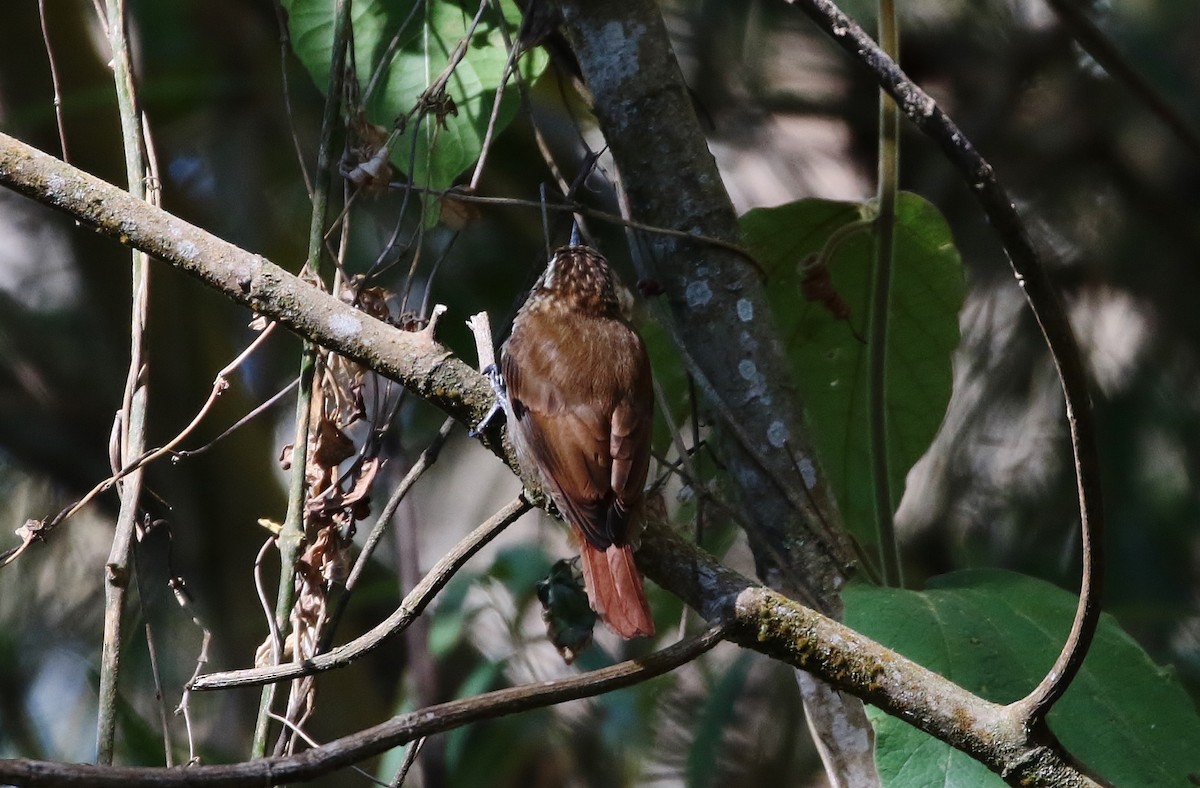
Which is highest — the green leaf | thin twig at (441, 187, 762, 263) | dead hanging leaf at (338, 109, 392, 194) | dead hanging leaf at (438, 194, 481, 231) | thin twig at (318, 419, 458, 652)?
dead hanging leaf at (338, 109, 392, 194)

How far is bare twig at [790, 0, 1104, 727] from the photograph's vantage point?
1226 millimetres

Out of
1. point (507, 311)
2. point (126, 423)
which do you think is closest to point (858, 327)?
point (507, 311)

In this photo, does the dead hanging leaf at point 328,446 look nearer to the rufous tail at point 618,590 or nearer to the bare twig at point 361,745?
the rufous tail at point 618,590

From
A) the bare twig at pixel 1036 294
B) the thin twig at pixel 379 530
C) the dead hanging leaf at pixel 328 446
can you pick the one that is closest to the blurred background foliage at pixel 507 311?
the dead hanging leaf at pixel 328 446

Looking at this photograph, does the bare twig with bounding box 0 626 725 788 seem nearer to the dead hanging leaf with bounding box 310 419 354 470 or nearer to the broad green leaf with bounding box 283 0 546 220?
the dead hanging leaf with bounding box 310 419 354 470

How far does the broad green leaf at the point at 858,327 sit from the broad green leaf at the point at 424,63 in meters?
0.58

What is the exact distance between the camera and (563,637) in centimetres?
192

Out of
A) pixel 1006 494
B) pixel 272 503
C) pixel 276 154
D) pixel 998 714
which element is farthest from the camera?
pixel 276 154

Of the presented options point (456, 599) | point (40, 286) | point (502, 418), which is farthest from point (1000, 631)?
point (40, 286)

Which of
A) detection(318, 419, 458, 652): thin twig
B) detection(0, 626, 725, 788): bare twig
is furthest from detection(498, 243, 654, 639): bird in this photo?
detection(0, 626, 725, 788): bare twig

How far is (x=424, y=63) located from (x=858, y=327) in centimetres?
100

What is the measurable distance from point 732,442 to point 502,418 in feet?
1.68

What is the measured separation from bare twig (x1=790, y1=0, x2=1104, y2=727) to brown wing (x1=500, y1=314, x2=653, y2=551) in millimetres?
659

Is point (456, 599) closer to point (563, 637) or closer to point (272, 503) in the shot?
point (272, 503)
